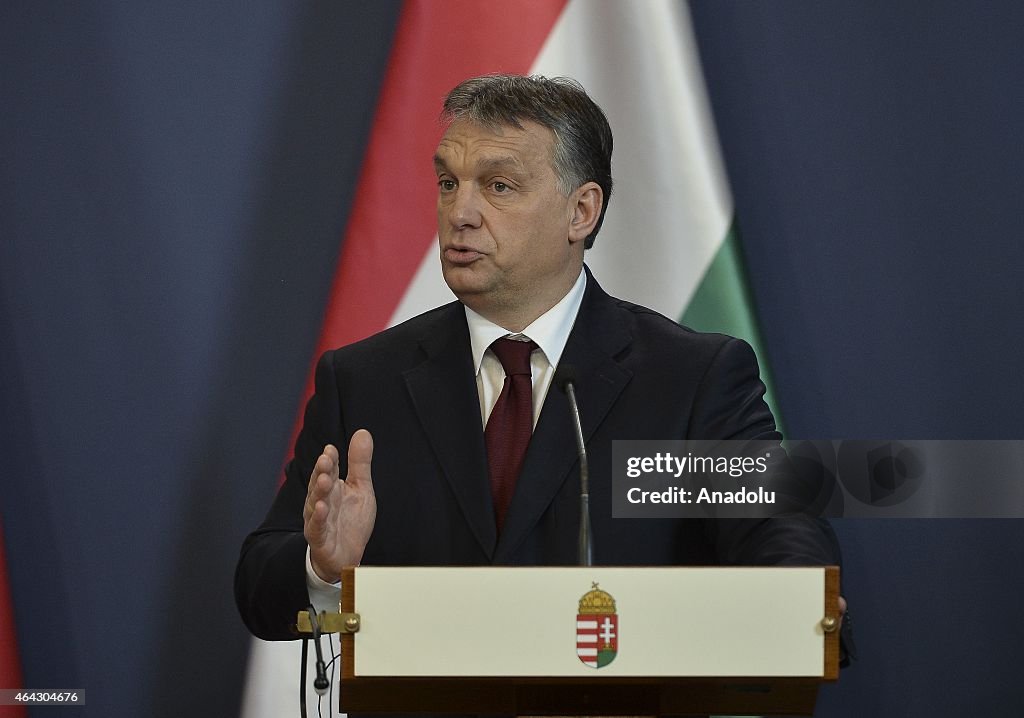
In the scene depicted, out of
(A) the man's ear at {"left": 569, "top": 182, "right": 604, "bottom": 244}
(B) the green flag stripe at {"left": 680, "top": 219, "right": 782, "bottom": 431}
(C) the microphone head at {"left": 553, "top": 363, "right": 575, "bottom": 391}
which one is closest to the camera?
(C) the microphone head at {"left": 553, "top": 363, "right": 575, "bottom": 391}

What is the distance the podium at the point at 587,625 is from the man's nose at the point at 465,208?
1.03 m

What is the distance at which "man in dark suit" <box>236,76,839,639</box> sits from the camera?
2.21m

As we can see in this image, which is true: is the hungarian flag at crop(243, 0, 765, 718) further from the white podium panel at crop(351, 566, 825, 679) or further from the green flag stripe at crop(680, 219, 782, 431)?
the white podium panel at crop(351, 566, 825, 679)

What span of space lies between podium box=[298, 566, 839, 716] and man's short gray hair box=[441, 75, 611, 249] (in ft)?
3.84

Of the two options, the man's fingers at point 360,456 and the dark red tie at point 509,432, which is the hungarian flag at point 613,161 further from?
the man's fingers at point 360,456

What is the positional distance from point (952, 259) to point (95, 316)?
Result: 6.53 ft

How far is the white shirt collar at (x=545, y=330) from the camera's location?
2426mm

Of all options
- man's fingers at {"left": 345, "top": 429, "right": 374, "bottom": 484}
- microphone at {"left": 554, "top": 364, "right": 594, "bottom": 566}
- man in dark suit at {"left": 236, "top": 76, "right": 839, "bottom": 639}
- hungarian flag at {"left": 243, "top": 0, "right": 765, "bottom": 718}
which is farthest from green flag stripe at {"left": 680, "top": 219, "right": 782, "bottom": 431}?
man's fingers at {"left": 345, "top": 429, "right": 374, "bottom": 484}

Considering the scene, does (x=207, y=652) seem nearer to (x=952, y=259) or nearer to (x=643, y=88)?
(x=643, y=88)

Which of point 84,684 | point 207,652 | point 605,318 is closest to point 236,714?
point 207,652

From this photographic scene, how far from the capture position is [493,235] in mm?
2426

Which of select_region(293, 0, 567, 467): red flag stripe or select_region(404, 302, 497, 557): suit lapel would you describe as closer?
select_region(404, 302, 497, 557): suit lapel

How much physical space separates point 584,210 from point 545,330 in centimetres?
29

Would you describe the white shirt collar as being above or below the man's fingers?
above
